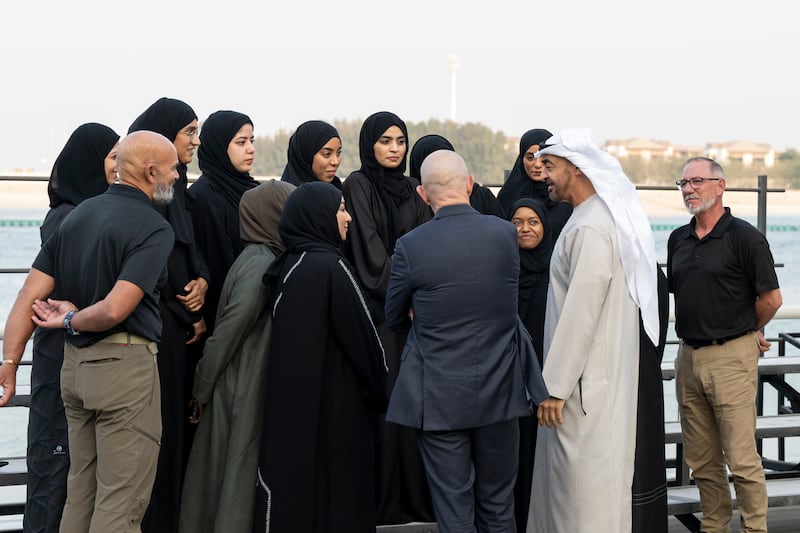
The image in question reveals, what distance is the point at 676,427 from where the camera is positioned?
4836 mm

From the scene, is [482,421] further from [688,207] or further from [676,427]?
[676,427]

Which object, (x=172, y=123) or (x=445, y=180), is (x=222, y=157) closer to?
(x=172, y=123)

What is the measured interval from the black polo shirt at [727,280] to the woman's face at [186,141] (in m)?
2.08

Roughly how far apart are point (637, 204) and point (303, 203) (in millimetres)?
1194

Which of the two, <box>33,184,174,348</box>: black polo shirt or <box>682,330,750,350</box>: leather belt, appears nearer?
<box>33,184,174,348</box>: black polo shirt

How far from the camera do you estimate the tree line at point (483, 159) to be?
3803 centimetres

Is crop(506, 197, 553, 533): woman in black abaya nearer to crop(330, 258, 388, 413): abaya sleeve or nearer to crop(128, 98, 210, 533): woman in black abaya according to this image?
crop(330, 258, 388, 413): abaya sleeve

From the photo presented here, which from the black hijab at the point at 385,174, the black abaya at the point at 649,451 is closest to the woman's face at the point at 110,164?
the black hijab at the point at 385,174

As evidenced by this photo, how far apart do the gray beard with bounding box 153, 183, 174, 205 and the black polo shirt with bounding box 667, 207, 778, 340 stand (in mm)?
2141

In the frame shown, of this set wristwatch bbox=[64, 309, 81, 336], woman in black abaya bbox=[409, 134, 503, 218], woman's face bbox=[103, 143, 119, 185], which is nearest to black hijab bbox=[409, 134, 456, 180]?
woman in black abaya bbox=[409, 134, 503, 218]

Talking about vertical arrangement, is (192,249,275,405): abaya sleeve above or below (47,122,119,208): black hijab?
below

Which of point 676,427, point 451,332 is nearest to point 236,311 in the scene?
point 451,332

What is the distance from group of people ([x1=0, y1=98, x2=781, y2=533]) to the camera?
10.5ft

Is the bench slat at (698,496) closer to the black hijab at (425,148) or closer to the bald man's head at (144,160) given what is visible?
the black hijab at (425,148)
